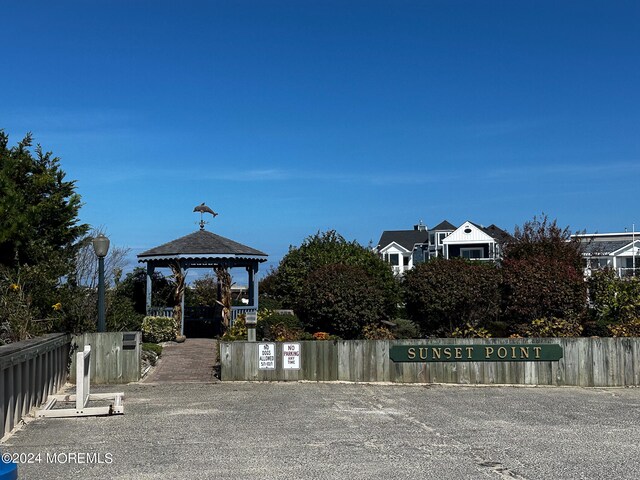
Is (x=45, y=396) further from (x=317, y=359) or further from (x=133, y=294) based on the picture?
(x=133, y=294)

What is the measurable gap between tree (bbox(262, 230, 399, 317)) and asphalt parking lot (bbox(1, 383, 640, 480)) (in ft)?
25.3

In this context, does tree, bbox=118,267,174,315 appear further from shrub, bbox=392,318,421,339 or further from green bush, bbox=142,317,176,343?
shrub, bbox=392,318,421,339

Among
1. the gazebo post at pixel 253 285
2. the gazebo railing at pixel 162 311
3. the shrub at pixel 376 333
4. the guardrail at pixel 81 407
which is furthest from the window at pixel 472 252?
the guardrail at pixel 81 407

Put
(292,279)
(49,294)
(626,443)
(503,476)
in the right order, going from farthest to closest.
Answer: (292,279) → (49,294) → (626,443) → (503,476)

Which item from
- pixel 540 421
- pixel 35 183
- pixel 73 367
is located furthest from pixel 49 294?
pixel 540 421

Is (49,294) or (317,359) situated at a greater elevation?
(49,294)

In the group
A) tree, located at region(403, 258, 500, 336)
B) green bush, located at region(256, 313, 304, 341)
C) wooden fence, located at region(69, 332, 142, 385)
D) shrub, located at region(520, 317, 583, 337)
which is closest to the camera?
wooden fence, located at region(69, 332, 142, 385)

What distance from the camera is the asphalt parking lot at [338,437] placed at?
8.11m

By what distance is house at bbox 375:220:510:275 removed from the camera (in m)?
68.4

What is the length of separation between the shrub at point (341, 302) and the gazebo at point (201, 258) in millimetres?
5410

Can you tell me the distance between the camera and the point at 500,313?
760 inches

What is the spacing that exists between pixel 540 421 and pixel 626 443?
1.84m

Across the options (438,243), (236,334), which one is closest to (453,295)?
(236,334)

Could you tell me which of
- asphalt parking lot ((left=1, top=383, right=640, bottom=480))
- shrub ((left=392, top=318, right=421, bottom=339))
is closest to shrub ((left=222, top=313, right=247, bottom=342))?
asphalt parking lot ((left=1, top=383, right=640, bottom=480))
